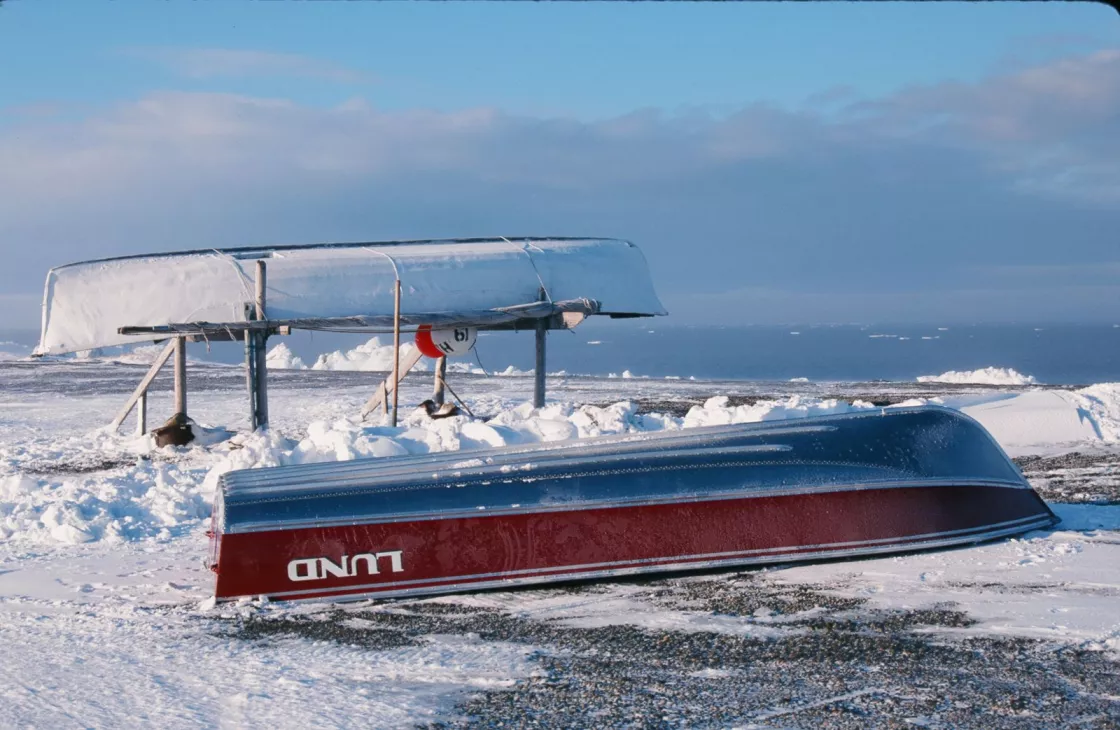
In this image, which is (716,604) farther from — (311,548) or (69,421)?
(69,421)

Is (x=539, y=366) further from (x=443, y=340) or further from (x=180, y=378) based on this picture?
(x=180, y=378)

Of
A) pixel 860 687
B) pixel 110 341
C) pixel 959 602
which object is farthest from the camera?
pixel 110 341

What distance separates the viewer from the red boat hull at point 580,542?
700cm

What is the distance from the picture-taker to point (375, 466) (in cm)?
822

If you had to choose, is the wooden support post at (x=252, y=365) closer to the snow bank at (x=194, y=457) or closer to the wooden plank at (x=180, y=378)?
the snow bank at (x=194, y=457)

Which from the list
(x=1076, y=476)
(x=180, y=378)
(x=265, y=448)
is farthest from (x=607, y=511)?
(x=180, y=378)

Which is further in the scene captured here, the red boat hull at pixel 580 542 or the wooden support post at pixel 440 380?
the wooden support post at pixel 440 380

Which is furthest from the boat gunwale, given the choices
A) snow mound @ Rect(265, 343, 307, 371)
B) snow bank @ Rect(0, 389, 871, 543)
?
snow mound @ Rect(265, 343, 307, 371)

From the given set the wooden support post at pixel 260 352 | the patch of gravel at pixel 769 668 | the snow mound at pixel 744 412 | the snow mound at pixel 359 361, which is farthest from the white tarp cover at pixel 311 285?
the snow mound at pixel 359 361

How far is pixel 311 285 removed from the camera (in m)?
14.9

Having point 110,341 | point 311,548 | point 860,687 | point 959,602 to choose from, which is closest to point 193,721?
point 311,548

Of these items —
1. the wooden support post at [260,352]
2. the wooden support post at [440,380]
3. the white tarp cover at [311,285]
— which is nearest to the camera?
the wooden support post at [260,352]

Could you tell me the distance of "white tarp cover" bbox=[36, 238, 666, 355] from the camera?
14594mm

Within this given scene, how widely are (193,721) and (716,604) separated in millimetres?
3142
